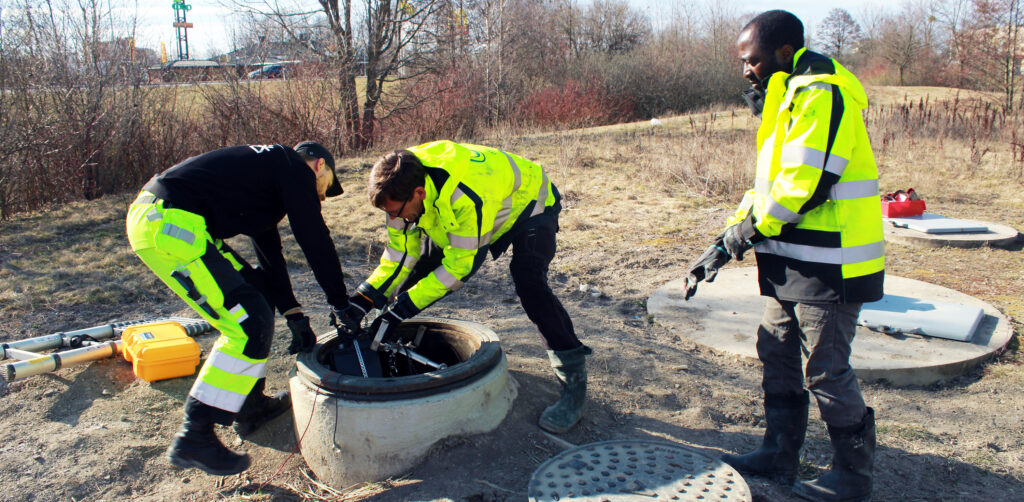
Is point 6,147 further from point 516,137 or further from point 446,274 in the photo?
point 516,137

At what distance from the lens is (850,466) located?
8.30ft

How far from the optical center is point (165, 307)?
16.8 feet

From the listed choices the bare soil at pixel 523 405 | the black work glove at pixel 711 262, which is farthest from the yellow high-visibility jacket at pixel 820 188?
the bare soil at pixel 523 405

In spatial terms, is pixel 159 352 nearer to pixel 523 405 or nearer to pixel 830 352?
pixel 523 405

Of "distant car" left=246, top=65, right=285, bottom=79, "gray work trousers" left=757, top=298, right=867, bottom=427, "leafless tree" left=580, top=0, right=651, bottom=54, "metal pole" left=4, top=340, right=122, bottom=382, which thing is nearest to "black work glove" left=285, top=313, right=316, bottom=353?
"metal pole" left=4, top=340, right=122, bottom=382

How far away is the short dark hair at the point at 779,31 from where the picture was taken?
2.47m

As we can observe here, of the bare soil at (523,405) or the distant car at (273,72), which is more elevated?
the distant car at (273,72)

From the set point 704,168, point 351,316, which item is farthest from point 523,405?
point 704,168

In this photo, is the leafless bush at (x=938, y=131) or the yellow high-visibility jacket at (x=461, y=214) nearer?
the yellow high-visibility jacket at (x=461, y=214)

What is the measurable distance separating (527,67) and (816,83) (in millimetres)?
25008

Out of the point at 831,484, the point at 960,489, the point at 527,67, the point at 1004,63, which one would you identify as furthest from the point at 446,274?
the point at 527,67

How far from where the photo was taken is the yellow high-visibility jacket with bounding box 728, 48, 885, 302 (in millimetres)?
2273

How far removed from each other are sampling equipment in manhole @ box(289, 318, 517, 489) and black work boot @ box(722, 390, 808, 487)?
3.75 feet

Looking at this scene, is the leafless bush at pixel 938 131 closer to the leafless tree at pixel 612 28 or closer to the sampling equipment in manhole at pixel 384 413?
the sampling equipment in manhole at pixel 384 413
